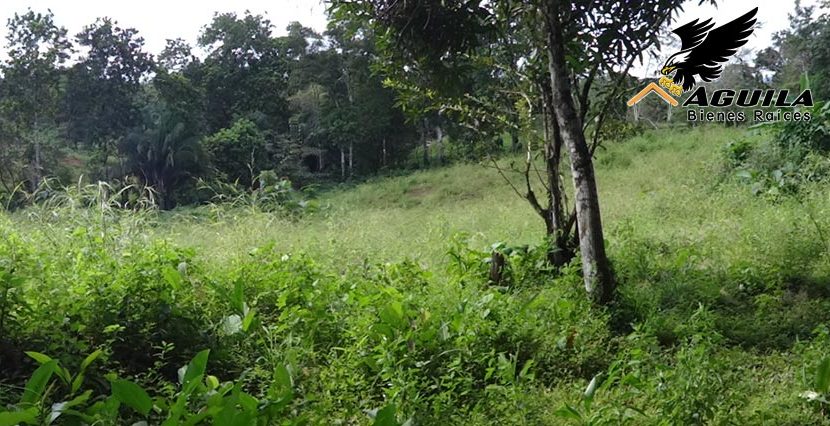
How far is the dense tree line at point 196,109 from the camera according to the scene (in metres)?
13.3

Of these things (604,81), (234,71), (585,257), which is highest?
(234,71)

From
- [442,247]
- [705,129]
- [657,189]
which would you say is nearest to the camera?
[442,247]

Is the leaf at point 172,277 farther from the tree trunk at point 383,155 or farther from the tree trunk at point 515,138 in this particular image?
the tree trunk at point 383,155

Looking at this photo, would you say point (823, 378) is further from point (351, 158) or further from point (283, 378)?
point (351, 158)

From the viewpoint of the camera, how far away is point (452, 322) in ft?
9.34

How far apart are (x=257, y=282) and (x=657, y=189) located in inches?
246

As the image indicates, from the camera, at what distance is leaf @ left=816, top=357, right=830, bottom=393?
2297mm

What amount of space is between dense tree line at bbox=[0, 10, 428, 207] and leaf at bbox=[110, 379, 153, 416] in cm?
1123

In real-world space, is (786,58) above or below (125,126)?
above

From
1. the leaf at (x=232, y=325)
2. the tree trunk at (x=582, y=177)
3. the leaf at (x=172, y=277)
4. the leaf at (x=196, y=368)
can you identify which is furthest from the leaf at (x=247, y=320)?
the tree trunk at (x=582, y=177)

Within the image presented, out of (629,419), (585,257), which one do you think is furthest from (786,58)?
(629,419)

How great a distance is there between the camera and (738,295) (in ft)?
11.7

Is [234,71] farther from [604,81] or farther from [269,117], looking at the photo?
[604,81]

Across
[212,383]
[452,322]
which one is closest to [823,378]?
[452,322]
